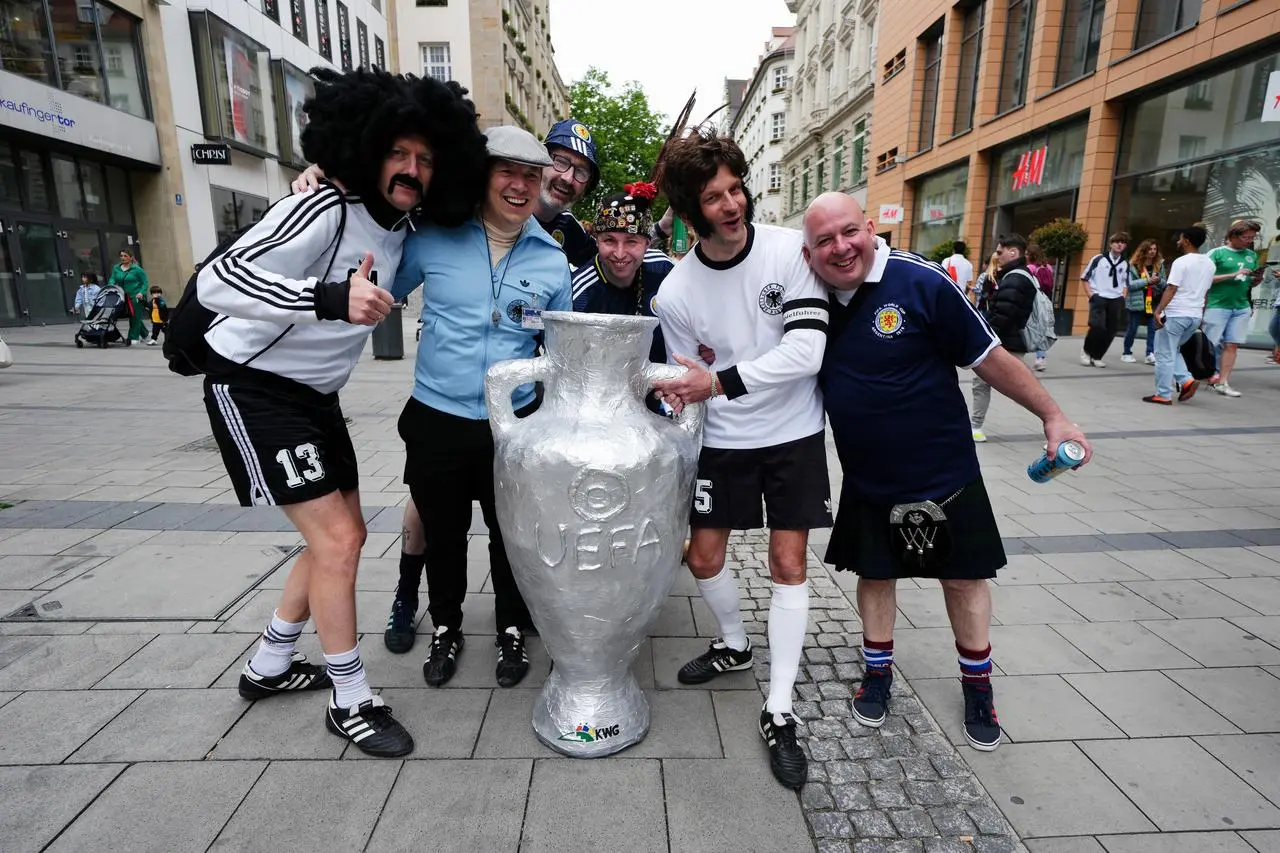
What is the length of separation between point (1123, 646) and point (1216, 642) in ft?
1.28

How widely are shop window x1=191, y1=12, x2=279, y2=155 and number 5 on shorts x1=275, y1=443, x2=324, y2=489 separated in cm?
1841

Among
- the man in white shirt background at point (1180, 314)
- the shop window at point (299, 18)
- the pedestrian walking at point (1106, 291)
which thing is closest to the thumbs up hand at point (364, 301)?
the man in white shirt background at point (1180, 314)

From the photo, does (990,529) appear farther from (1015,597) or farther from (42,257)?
(42,257)

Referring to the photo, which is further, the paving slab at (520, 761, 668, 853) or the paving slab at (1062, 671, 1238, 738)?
the paving slab at (1062, 671, 1238, 738)

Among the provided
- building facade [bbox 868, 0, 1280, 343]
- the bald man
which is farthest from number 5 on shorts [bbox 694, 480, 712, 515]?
building facade [bbox 868, 0, 1280, 343]

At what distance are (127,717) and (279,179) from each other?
2141cm

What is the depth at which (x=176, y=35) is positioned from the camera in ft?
50.7

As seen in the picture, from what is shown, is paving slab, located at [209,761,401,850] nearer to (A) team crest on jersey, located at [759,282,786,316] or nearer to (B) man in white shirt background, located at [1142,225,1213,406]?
(A) team crest on jersey, located at [759,282,786,316]

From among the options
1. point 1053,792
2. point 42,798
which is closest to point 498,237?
point 42,798

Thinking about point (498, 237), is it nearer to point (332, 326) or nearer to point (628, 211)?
point (628, 211)

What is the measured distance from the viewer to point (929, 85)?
21.5 m

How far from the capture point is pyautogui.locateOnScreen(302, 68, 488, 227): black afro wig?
2059 millimetres

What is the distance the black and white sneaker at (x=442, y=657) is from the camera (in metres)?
2.53

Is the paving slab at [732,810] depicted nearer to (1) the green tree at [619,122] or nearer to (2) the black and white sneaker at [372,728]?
(2) the black and white sneaker at [372,728]
